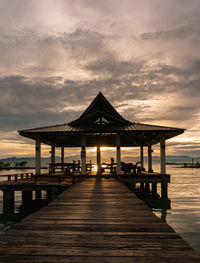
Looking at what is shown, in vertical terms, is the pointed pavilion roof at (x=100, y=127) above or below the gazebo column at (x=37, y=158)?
above

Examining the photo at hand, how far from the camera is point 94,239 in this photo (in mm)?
4691

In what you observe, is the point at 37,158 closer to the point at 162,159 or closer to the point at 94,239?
the point at 162,159

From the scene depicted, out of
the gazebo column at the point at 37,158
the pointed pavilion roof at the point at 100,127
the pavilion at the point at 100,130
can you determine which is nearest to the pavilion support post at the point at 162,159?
the pavilion at the point at 100,130

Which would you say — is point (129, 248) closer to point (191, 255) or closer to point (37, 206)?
point (191, 255)

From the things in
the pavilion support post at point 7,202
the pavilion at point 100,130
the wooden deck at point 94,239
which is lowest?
the pavilion support post at point 7,202

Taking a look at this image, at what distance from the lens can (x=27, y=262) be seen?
3.58 metres

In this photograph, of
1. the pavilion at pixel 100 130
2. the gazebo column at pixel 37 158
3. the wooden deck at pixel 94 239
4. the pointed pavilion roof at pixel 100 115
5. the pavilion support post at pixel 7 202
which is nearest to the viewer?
the wooden deck at pixel 94 239

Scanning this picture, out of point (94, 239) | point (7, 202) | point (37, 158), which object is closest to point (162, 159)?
point (37, 158)

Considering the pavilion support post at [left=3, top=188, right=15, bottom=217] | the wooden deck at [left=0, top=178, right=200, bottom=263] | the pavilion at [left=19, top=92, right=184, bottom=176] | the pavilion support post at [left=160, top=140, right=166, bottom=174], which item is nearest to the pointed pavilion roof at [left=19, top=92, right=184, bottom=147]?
the pavilion at [left=19, top=92, right=184, bottom=176]

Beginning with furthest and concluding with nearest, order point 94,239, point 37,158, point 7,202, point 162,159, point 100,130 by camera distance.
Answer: point 37,158
point 162,159
point 100,130
point 7,202
point 94,239

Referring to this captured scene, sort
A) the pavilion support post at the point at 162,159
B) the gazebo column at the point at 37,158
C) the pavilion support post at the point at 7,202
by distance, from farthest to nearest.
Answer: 1. the gazebo column at the point at 37,158
2. the pavilion support post at the point at 162,159
3. the pavilion support post at the point at 7,202

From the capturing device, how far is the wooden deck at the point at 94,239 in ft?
12.5

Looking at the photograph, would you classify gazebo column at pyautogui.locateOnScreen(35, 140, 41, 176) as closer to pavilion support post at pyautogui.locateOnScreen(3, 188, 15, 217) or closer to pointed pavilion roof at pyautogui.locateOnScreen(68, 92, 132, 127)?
pointed pavilion roof at pyautogui.locateOnScreen(68, 92, 132, 127)

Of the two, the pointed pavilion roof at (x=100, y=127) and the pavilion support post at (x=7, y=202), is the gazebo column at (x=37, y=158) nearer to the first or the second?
the pointed pavilion roof at (x=100, y=127)
